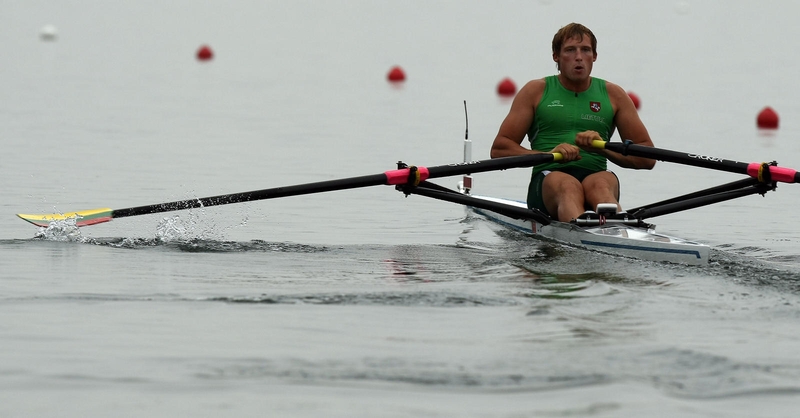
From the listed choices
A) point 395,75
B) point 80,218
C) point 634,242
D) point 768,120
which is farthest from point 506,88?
point 634,242

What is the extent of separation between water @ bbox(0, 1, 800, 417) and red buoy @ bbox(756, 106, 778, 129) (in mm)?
309

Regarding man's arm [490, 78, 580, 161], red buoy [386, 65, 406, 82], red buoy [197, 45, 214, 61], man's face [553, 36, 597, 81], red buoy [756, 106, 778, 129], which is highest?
red buoy [197, 45, 214, 61]

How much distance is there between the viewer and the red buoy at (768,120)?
2116cm

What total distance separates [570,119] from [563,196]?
0.75m

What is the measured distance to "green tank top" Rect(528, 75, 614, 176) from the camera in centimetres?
987

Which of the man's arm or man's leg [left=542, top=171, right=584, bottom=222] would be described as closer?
man's leg [left=542, top=171, right=584, bottom=222]

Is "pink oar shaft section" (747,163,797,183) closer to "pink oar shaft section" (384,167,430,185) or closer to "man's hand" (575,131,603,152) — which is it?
"man's hand" (575,131,603,152)

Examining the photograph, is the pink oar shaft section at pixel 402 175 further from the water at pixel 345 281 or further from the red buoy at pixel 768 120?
the red buoy at pixel 768 120

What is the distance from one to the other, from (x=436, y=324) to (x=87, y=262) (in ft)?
9.73

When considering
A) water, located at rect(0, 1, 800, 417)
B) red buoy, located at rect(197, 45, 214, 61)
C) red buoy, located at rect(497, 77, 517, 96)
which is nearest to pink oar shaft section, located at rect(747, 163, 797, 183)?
water, located at rect(0, 1, 800, 417)

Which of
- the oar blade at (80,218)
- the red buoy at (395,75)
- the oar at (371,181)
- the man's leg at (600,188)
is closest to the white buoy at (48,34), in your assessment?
the red buoy at (395,75)

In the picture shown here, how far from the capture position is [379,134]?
759 inches

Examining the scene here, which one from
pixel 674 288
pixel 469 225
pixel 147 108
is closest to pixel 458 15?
pixel 147 108

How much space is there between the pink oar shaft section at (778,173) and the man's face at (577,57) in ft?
4.69
